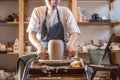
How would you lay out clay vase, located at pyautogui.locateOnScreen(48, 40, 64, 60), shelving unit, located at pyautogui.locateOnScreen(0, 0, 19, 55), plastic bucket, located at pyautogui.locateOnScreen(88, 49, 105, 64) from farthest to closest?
shelving unit, located at pyautogui.locateOnScreen(0, 0, 19, 55) < plastic bucket, located at pyautogui.locateOnScreen(88, 49, 105, 64) < clay vase, located at pyautogui.locateOnScreen(48, 40, 64, 60)

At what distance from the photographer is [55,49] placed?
168 centimetres

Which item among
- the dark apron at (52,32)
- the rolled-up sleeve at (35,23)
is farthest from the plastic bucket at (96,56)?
the rolled-up sleeve at (35,23)

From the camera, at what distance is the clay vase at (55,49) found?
5.48ft

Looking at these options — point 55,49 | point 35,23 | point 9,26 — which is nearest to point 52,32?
point 35,23

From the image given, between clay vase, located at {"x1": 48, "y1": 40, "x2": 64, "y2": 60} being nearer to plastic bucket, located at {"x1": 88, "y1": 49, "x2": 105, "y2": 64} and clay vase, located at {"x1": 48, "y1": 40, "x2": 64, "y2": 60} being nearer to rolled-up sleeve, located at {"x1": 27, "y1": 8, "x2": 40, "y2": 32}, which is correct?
rolled-up sleeve, located at {"x1": 27, "y1": 8, "x2": 40, "y2": 32}

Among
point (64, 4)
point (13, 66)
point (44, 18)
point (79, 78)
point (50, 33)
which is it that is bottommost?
point (13, 66)

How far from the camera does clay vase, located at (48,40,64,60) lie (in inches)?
65.7

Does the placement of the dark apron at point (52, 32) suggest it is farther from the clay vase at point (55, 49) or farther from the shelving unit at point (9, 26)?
the shelving unit at point (9, 26)

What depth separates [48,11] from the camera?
2170 millimetres

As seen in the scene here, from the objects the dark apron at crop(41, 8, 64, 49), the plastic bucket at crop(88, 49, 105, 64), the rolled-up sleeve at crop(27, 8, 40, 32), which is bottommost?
the plastic bucket at crop(88, 49, 105, 64)

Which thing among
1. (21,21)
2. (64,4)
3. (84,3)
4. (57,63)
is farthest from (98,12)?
(57,63)

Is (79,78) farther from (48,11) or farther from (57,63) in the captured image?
(48,11)

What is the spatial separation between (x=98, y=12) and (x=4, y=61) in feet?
5.52

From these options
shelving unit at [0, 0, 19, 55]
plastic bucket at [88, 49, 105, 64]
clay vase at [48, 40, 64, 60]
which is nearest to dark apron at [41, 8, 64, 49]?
clay vase at [48, 40, 64, 60]
